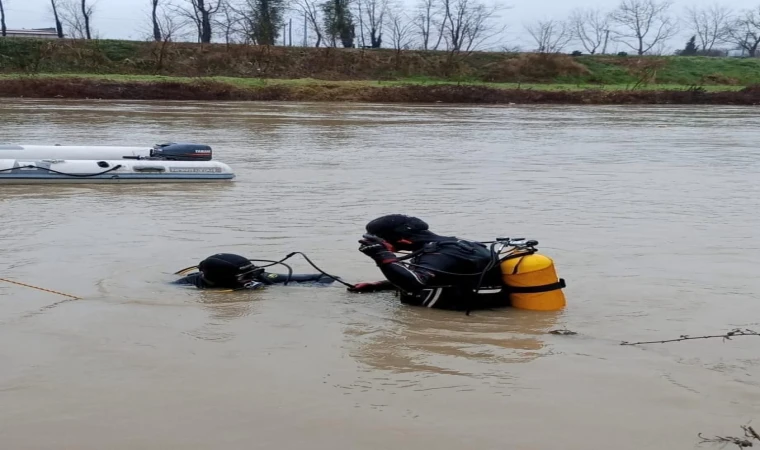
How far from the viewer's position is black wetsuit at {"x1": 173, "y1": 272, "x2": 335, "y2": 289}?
19.5 ft

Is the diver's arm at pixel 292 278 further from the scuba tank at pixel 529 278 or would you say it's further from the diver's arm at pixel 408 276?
the scuba tank at pixel 529 278

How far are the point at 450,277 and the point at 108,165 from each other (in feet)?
24.1

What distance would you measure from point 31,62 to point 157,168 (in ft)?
113

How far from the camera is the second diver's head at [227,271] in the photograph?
5766mm

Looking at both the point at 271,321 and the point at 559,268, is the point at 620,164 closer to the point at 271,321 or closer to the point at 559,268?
the point at 559,268

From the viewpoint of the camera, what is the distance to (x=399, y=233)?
5547 millimetres

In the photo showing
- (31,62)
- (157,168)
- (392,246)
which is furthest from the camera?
(31,62)

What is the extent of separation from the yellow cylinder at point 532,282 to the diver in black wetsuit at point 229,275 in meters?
1.60

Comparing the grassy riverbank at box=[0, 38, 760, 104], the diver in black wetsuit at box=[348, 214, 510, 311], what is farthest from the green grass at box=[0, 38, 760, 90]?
the diver in black wetsuit at box=[348, 214, 510, 311]

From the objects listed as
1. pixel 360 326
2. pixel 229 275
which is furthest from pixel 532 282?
pixel 229 275

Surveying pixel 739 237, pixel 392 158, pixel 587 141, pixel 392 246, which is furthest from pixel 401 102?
pixel 392 246

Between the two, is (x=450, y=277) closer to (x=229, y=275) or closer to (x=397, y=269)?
(x=397, y=269)

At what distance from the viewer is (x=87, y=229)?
8.27 meters

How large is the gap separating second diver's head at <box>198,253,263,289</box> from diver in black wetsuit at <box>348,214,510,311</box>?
1.02m
